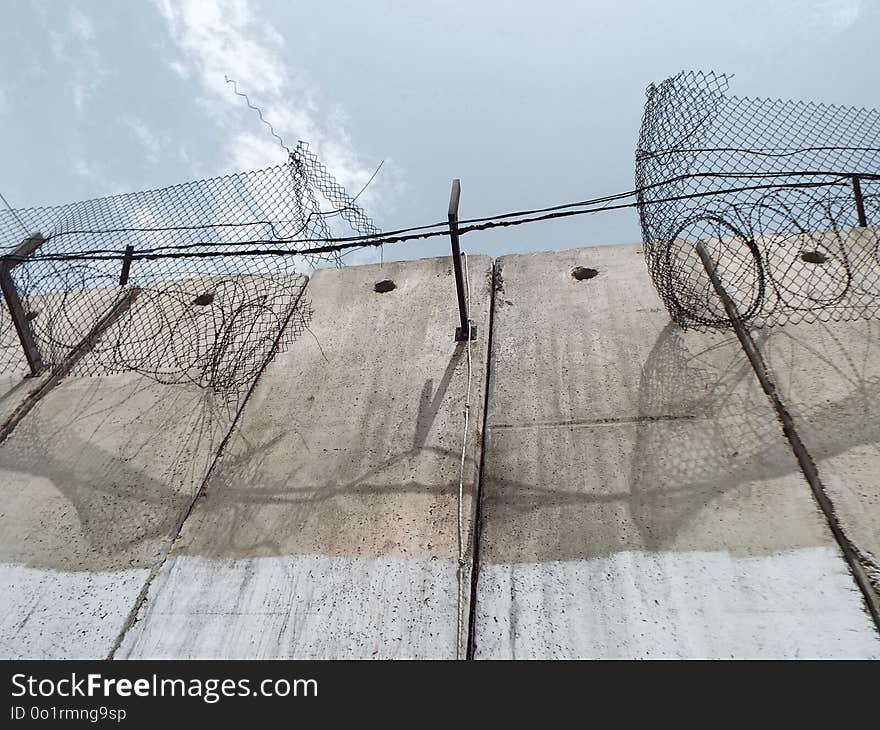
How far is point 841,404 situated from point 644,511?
1.10m

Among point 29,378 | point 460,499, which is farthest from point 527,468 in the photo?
point 29,378

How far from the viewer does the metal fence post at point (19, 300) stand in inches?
164

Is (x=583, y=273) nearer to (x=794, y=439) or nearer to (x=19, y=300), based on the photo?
(x=794, y=439)

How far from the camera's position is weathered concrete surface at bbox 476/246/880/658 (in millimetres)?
2342

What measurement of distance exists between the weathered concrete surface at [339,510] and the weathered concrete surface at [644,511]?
22 cm

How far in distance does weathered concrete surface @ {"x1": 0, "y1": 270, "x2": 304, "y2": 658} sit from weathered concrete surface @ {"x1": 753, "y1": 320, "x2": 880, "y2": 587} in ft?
9.17

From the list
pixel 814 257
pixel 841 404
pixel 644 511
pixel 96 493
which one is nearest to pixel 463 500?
pixel 644 511

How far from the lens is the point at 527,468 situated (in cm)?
306

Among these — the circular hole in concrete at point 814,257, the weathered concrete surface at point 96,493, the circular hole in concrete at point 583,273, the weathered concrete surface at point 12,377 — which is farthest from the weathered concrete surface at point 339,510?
the circular hole in concrete at point 814,257

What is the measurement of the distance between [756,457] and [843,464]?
1.06 ft

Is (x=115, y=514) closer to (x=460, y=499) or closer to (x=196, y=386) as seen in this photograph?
(x=196, y=386)

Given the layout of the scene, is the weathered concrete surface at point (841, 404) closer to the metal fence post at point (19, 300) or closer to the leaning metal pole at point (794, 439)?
the leaning metal pole at point (794, 439)

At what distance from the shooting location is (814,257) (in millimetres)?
4062
